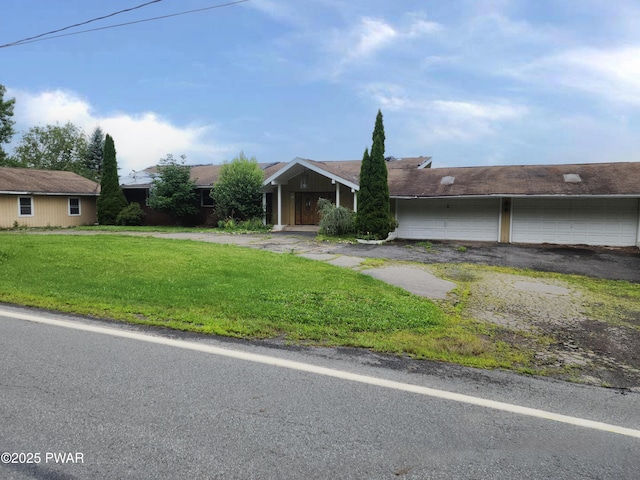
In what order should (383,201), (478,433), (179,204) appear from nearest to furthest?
(478,433)
(383,201)
(179,204)

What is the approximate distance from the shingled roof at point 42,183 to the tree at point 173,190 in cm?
556

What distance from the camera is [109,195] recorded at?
26.2 metres

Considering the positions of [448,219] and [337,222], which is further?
[448,219]

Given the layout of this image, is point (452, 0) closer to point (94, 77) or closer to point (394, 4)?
point (394, 4)

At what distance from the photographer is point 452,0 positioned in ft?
38.1

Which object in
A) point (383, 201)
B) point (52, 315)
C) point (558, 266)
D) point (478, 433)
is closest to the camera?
point (478, 433)

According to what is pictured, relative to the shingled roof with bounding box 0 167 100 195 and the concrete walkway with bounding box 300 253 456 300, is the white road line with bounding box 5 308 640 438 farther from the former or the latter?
the shingled roof with bounding box 0 167 100 195

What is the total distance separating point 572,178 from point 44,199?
2803 centimetres

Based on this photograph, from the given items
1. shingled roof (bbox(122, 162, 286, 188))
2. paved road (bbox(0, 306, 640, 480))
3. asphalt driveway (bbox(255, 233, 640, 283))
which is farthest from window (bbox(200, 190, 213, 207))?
paved road (bbox(0, 306, 640, 480))

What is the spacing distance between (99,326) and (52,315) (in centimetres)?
99

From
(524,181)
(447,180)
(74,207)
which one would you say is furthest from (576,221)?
(74,207)

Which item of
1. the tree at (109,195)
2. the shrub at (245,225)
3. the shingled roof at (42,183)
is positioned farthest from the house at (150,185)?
the shingled roof at (42,183)

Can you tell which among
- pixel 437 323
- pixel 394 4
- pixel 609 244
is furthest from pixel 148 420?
pixel 609 244

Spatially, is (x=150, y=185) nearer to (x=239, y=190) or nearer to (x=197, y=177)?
(x=197, y=177)
